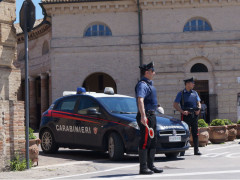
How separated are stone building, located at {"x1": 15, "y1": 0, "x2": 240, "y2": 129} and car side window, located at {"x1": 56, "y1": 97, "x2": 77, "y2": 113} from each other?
50.2 feet

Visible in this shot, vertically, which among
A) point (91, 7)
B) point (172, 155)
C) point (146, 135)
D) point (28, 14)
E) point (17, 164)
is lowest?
point (172, 155)

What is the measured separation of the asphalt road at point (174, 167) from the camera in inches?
296

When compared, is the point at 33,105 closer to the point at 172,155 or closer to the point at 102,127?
the point at 102,127

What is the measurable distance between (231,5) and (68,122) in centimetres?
1892

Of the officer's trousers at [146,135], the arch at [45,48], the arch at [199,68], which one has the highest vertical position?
the arch at [45,48]

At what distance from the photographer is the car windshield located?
35.9 ft

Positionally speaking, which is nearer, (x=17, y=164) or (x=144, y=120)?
(x=144, y=120)

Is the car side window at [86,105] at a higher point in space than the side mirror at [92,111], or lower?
higher

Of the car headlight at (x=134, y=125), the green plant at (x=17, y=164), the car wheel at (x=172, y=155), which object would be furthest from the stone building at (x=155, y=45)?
the green plant at (x=17, y=164)

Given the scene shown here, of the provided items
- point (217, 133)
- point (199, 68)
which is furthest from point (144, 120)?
point (199, 68)

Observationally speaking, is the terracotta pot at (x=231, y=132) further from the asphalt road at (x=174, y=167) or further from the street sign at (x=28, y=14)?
the street sign at (x=28, y=14)

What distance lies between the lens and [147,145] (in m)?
7.68

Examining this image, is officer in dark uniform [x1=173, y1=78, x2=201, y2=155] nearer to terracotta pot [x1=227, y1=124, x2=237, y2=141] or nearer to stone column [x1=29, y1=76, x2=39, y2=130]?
terracotta pot [x1=227, y1=124, x2=237, y2=141]

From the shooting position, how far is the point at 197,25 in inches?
1085
